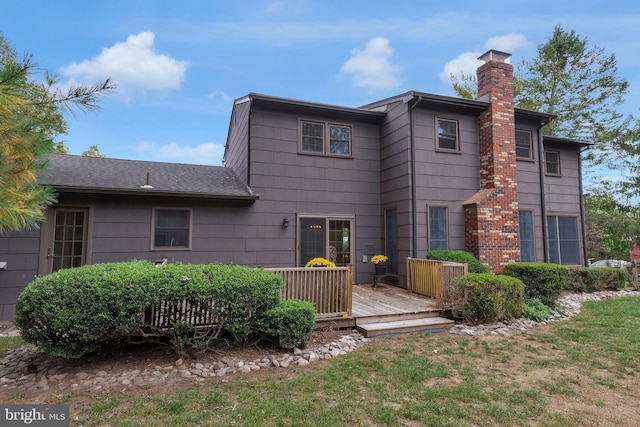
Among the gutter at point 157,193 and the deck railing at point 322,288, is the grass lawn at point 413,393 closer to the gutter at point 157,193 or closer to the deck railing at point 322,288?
the deck railing at point 322,288

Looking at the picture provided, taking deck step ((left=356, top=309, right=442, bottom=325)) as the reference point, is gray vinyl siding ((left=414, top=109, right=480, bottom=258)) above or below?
above

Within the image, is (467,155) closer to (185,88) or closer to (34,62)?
(34,62)

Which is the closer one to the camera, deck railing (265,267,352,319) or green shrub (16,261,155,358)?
green shrub (16,261,155,358)

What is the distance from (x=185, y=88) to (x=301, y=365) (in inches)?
818

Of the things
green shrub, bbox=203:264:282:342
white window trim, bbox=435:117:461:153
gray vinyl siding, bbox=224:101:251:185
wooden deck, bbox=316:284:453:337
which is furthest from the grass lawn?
gray vinyl siding, bbox=224:101:251:185

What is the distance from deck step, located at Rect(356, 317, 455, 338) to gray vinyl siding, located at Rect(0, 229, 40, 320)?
658 centimetres

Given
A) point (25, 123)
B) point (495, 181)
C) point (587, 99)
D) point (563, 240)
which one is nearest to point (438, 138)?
point (495, 181)

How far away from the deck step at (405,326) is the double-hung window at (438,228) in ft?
9.98

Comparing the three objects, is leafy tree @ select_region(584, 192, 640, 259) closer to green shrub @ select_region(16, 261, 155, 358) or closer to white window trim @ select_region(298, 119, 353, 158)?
white window trim @ select_region(298, 119, 353, 158)

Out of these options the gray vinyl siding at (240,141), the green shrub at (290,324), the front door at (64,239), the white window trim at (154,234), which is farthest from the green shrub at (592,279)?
the front door at (64,239)

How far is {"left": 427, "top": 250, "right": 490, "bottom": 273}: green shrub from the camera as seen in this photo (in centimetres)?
754

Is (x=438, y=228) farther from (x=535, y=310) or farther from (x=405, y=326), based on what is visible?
(x=405, y=326)

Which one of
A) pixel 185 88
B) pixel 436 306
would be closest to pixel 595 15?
pixel 436 306

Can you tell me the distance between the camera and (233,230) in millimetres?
8117
